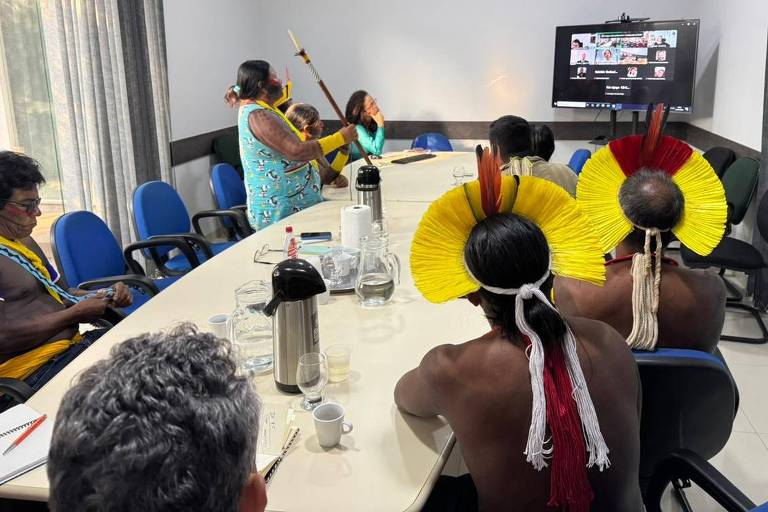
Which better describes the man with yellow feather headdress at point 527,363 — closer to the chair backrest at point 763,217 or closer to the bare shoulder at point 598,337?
the bare shoulder at point 598,337

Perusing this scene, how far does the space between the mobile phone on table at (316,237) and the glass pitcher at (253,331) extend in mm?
836

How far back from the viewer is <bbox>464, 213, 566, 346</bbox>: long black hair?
111 centimetres

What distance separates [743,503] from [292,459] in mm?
888

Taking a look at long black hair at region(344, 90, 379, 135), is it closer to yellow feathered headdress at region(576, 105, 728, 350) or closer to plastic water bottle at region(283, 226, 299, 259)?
plastic water bottle at region(283, 226, 299, 259)

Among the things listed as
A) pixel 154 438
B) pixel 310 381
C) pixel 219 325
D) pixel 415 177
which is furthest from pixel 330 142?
pixel 154 438

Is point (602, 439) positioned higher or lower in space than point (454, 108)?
lower

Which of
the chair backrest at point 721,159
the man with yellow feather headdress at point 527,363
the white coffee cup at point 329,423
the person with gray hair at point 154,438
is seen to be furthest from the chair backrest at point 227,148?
the person with gray hair at point 154,438

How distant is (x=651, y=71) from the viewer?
521cm

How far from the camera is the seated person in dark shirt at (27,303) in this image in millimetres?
1924

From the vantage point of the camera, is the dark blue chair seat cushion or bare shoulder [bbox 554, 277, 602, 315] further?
the dark blue chair seat cushion

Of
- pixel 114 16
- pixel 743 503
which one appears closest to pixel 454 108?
pixel 114 16

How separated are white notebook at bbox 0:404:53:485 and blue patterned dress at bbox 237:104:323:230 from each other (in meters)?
1.87

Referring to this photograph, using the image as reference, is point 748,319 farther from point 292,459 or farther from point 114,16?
point 114,16

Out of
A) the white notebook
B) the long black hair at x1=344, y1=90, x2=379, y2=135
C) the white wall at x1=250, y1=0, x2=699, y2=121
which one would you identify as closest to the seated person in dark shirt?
the white notebook
